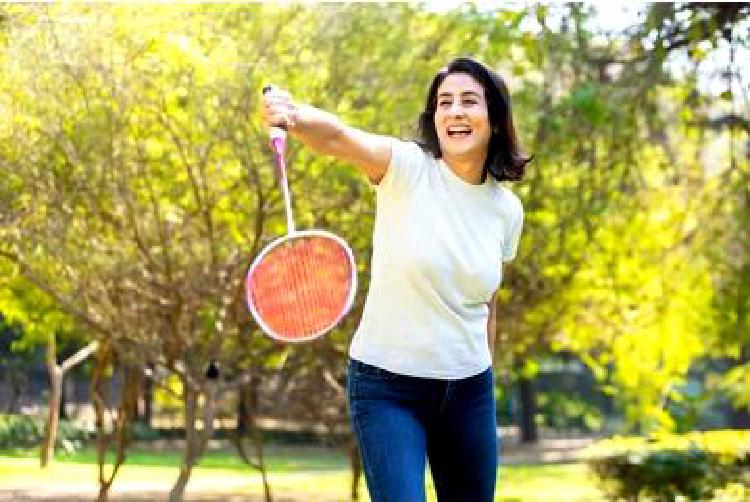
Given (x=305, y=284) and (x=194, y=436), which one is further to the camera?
(x=194, y=436)

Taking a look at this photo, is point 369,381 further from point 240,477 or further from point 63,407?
point 63,407

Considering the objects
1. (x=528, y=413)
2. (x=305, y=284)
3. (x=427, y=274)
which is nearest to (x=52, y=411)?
(x=528, y=413)

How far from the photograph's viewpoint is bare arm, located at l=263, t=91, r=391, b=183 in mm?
2840

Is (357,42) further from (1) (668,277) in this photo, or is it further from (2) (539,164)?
(1) (668,277)

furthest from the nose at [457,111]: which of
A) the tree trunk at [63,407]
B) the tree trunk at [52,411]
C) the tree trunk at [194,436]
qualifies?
the tree trunk at [63,407]

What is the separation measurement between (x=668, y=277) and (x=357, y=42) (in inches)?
179

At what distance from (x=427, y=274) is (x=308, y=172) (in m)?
6.69

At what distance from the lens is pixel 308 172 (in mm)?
9641

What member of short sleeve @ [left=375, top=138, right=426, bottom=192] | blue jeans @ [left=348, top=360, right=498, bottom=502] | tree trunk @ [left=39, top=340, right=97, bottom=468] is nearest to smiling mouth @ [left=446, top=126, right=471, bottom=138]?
short sleeve @ [left=375, top=138, right=426, bottom=192]

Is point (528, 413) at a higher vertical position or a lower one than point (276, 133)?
lower

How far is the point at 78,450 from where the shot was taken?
861 inches

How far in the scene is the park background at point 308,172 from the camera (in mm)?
8516

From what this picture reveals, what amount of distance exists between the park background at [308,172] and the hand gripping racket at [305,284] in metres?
4.46

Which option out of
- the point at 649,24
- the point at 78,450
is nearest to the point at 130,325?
the point at 649,24
